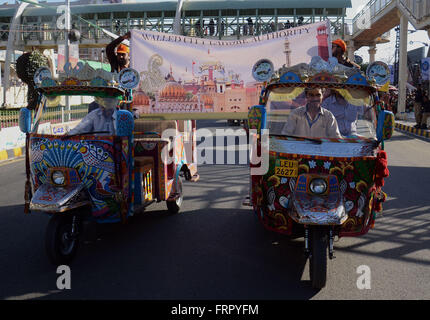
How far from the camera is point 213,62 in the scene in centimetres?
796

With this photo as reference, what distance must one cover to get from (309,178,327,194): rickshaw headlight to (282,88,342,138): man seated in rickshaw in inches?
25.0

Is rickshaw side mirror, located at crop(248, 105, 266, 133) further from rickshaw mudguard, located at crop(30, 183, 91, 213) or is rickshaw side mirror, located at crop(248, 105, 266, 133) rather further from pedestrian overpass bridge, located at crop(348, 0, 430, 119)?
pedestrian overpass bridge, located at crop(348, 0, 430, 119)

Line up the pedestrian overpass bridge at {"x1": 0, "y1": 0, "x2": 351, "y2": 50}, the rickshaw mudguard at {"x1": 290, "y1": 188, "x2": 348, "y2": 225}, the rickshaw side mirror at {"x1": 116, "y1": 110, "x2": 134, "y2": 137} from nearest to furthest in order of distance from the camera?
the rickshaw mudguard at {"x1": 290, "y1": 188, "x2": 348, "y2": 225} < the rickshaw side mirror at {"x1": 116, "y1": 110, "x2": 134, "y2": 137} < the pedestrian overpass bridge at {"x1": 0, "y1": 0, "x2": 351, "y2": 50}

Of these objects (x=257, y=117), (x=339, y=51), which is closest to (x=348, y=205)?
(x=257, y=117)

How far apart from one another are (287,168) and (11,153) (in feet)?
34.0

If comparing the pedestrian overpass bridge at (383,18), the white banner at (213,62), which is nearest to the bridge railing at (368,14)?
the pedestrian overpass bridge at (383,18)

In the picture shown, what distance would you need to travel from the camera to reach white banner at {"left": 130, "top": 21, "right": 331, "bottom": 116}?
7824 mm

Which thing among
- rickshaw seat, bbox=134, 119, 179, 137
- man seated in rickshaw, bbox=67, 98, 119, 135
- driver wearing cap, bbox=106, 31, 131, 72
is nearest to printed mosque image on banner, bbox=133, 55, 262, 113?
driver wearing cap, bbox=106, 31, 131, 72

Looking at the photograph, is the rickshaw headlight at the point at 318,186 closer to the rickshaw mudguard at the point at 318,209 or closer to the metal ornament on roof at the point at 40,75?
the rickshaw mudguard at the point at 318,209

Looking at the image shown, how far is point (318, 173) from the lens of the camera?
13.9 feet

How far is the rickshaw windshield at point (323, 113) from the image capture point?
4.59m

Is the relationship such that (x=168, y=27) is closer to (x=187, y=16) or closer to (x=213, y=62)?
(x=187, y=16)

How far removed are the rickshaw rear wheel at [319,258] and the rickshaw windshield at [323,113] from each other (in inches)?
45.2

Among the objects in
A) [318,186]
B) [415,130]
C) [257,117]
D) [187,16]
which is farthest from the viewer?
[187,16]
